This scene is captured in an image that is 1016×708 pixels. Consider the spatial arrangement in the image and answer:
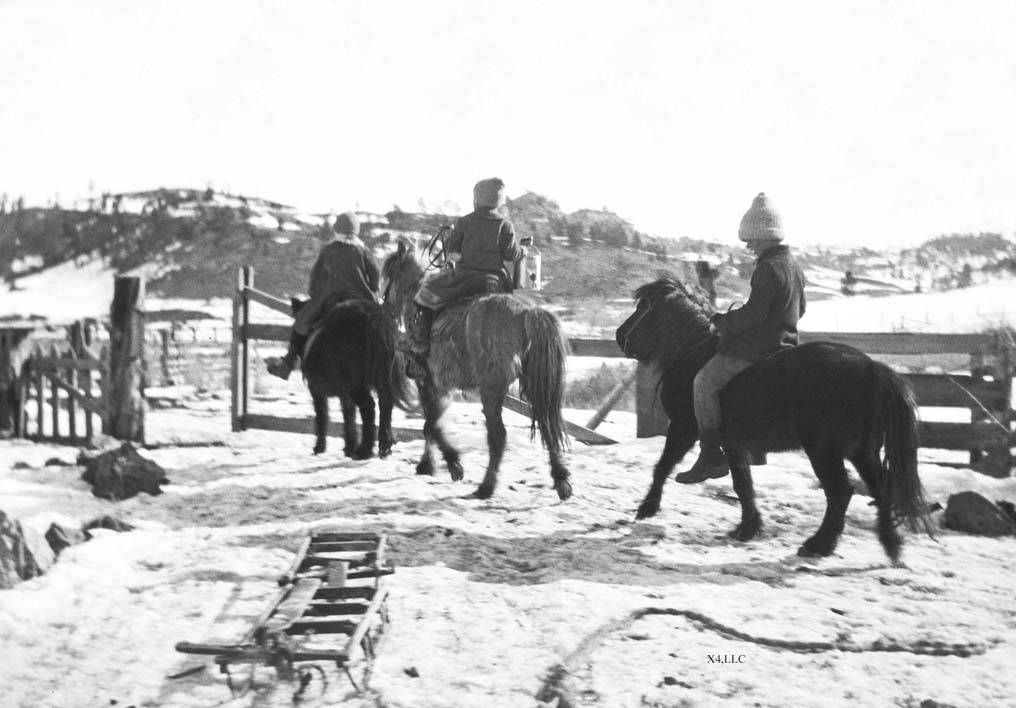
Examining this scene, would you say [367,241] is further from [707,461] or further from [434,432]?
[707,461]

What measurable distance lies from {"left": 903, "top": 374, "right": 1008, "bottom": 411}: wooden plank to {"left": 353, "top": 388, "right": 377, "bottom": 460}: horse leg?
206 inches

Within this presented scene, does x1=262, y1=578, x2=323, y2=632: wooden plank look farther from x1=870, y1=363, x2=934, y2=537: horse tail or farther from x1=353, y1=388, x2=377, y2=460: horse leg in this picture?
x1=353, y1=388, x2=377, y2=460: horse leg

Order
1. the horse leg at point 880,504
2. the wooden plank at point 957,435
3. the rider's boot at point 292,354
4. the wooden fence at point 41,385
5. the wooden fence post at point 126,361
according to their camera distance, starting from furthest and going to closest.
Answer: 1. the wooden fence at point 41,385
2. the wooden fence post at point 126,361
3. the rider's boot at point 292,354
4. the wooden plank at point 957,435
5. the horse leg at point 880,504

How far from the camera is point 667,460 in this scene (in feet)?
21.3

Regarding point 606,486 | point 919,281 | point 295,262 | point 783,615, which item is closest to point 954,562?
point 783,615

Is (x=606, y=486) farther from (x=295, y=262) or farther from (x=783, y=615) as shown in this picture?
(x=295, y=262)

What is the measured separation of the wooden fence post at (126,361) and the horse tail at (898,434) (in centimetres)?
784

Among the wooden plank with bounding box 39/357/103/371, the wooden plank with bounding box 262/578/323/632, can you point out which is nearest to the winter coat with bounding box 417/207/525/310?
the wooden plank with bounding box 262/578/323/632

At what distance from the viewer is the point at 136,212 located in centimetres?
3456

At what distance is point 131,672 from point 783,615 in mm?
3149

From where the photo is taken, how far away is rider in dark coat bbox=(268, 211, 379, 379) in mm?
8898

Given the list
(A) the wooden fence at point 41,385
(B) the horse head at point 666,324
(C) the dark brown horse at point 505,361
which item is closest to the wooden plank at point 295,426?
(A) the wooden fence at point 41,385

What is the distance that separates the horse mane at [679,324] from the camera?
6.31 m

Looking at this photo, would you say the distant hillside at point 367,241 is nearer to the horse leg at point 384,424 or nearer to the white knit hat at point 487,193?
the white knit hat at point 487,193
